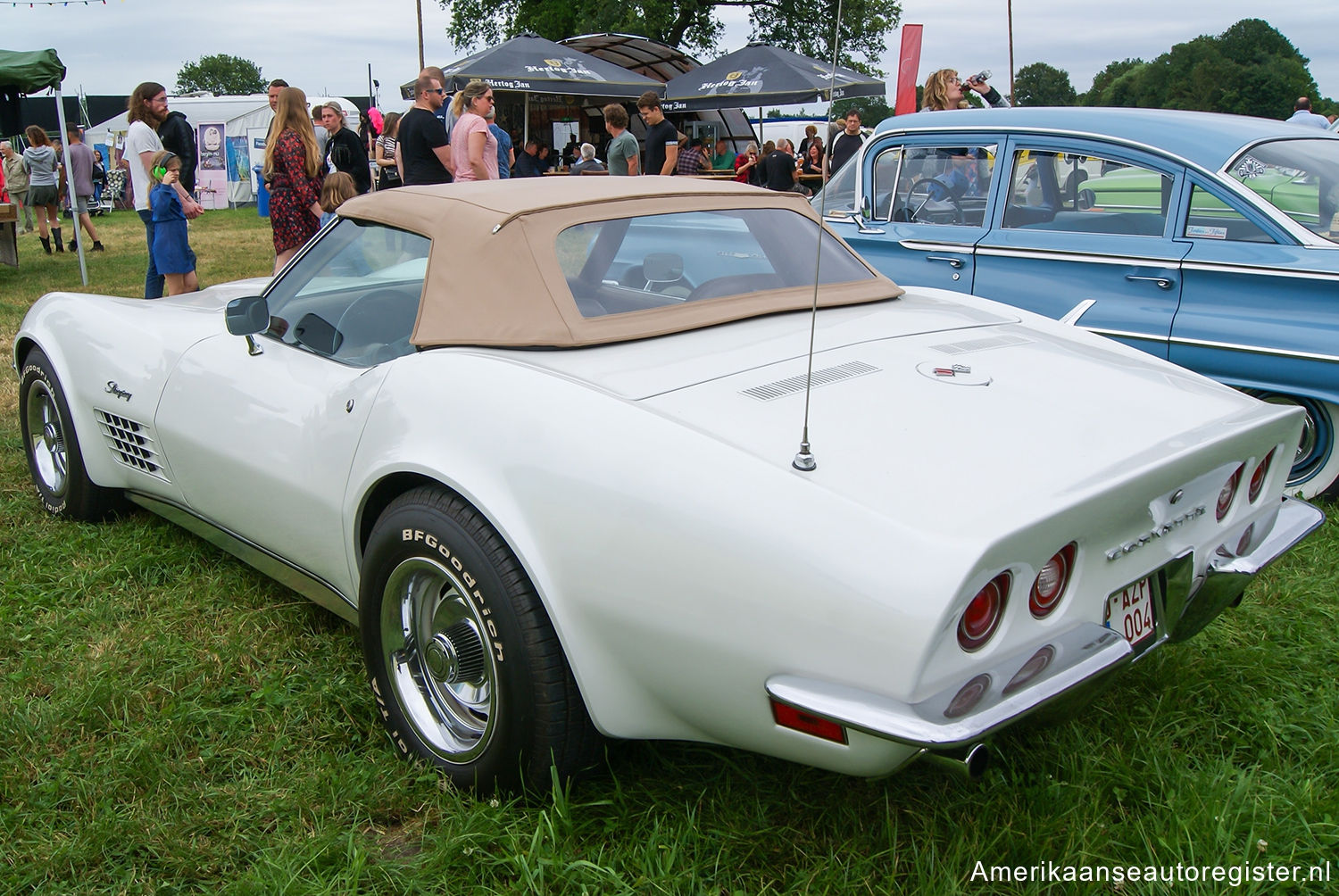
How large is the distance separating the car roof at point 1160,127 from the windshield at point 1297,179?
0.07 metres

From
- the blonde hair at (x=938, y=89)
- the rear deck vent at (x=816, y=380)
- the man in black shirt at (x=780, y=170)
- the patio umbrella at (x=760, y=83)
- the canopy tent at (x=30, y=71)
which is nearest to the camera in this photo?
the rear deck vent at (x=816, y=380)

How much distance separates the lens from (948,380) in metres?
2.20

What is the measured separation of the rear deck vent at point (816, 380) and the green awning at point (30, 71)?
11322mm

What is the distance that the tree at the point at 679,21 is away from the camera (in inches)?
1214

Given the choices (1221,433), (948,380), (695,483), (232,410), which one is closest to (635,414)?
(695,483)

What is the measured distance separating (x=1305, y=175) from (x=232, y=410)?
4.11 meters

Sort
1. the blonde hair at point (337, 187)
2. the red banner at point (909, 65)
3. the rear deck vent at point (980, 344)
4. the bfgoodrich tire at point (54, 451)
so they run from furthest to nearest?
1. the red banner at point (909, 65)
2. the blonde hair at point (337, 187)
3. the bfgoodrich tire at point (54, 451)
4. the rear deck vent at point (980, 344)

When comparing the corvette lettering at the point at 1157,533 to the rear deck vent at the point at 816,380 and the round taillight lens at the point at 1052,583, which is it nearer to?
the round taillight lens at the point at 1052,583

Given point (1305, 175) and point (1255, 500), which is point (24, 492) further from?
point (1305, 175)

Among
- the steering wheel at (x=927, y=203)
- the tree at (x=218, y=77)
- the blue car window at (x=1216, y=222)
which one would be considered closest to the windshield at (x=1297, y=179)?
the blue car window at (x=1216, y=222)

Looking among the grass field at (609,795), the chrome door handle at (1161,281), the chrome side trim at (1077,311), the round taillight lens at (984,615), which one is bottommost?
the grass field at (609,795)

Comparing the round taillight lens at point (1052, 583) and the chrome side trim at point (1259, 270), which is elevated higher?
the chrome side trim at point (1259, 270)

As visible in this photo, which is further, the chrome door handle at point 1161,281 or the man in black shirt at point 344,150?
the man in black shirt at point 344,150

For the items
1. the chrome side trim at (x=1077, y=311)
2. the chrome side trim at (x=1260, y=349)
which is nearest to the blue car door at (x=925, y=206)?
the chrome side trim at (x=1077, y=311)
